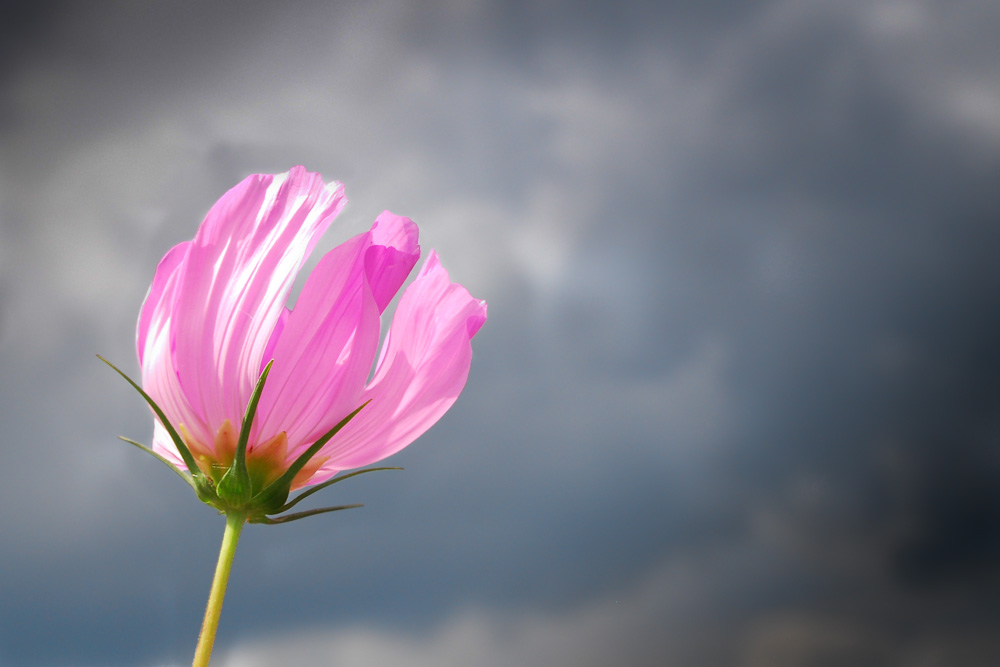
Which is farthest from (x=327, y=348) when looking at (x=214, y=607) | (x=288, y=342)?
(x=214, y=607)

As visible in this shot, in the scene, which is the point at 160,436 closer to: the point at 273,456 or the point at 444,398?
Answer: the point at 273,456

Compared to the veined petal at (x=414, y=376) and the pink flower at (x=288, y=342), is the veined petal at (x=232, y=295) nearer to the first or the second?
the pink flower at (x=288, y=342)

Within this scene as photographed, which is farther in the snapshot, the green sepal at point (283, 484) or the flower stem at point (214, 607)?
the green sepal at point (283, 484)

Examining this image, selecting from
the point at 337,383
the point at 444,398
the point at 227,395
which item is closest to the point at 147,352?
the point at 227,395

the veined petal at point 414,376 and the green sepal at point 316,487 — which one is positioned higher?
the veined petal at point 414,376

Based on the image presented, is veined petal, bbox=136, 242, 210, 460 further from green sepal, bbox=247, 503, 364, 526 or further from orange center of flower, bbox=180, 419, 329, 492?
green sepal, bbox=247, 503, 364, 526

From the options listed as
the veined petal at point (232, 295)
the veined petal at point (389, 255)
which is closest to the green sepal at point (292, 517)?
the veined petal at point (232, 295)

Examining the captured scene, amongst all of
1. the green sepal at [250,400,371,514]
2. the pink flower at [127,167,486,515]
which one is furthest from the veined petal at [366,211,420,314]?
the green sepal at [250,400,371,514]

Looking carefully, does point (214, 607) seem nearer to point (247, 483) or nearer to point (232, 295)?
point (247, 483)
